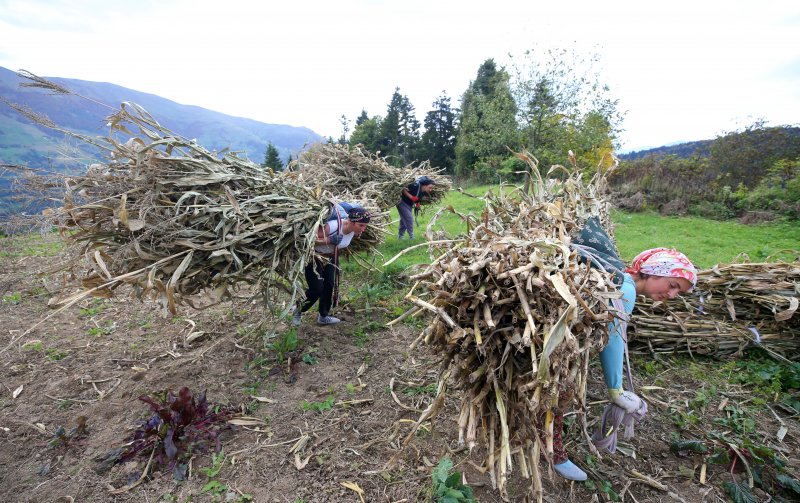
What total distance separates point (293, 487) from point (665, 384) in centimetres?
312

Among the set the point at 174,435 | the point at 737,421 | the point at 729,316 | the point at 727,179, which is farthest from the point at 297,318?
the point at 727,179

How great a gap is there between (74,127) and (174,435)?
45805 mm

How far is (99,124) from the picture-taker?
2947 mm

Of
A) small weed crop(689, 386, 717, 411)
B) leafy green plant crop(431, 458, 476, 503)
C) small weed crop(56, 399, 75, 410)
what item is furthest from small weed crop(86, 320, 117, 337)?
small weed crop(689, 386, 717, 411)

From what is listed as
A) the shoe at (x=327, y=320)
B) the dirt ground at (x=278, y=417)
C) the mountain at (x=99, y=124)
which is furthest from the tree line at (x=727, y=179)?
the shoe at (x=327, y=320)

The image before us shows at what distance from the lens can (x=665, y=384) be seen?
123 inches

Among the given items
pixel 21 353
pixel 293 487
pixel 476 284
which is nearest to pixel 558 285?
pixel 476 284

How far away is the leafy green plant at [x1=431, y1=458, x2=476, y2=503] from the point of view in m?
2.02

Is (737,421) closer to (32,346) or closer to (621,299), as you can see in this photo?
(621,299)

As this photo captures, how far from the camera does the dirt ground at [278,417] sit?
90.7 inches

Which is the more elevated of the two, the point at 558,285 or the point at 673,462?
the point at 558,285

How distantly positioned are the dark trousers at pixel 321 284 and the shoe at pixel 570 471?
2.73 metres

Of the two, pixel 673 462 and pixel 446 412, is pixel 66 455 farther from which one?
pixel 673 462

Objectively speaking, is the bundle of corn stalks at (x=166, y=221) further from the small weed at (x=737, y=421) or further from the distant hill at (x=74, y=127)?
the small weed at (x=737, y=421)
